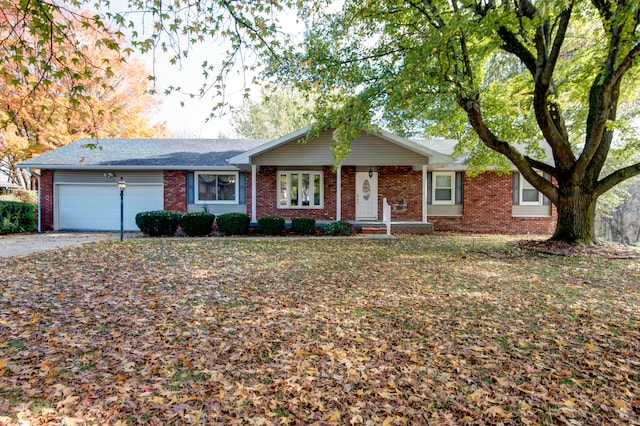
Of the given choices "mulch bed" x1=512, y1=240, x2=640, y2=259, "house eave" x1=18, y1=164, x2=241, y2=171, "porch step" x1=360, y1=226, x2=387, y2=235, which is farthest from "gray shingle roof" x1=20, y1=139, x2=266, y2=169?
"mulch bed" x1=512, y1=240, x2=640, y2=259

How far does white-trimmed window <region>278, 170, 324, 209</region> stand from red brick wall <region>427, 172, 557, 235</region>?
5928 mm

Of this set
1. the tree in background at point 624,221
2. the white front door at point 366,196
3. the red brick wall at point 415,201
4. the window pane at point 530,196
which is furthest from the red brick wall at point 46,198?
the tree in background at point 624,221

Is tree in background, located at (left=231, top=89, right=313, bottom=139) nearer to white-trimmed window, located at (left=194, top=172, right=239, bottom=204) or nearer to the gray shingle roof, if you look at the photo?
the gray shingle roof

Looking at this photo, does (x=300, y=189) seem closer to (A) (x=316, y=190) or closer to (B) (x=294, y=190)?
(B) (x=294, y=190)

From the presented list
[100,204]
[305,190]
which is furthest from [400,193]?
[100,204]

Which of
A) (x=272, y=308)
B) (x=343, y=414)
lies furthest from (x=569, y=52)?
(x=343, y=414)

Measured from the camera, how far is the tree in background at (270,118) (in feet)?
90.4

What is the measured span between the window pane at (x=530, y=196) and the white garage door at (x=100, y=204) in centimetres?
1557

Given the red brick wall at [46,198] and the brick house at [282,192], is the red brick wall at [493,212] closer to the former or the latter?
the brick house at [282,192]

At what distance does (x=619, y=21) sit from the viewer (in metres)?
6.41

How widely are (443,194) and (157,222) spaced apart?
11.6 meters

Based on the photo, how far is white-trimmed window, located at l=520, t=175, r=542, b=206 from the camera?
1521 centimetres

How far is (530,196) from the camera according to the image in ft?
50.2

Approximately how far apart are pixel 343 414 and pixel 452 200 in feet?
46.9
